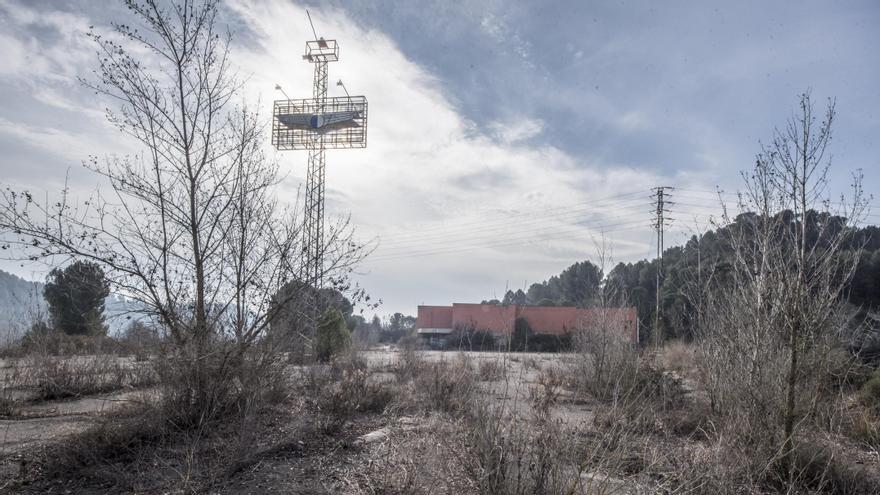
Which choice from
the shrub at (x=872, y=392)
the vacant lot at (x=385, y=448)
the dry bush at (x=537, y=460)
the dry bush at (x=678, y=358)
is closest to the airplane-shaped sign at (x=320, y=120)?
the vacant lot at (x=385, y=448)

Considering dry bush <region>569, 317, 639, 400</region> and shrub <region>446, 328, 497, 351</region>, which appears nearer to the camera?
shrub <region>446, 328, 497, 351</region>

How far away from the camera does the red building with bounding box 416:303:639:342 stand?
11.4 m

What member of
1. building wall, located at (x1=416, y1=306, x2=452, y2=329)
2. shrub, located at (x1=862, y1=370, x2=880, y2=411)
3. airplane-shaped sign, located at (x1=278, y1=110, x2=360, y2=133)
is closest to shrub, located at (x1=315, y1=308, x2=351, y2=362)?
airplane-shaped sign, located at (x1=278, y1=110, x2=360, y2=133)

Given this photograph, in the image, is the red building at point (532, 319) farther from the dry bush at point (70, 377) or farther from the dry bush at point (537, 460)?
the dry bush at point (70, 377)

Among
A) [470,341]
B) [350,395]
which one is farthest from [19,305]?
[470,341]

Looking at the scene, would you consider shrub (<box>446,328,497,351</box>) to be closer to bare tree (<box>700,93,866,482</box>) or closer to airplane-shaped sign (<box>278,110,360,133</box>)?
bare tree (<box>700,93,866,482</box>)

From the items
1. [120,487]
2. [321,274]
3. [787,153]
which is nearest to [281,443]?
[120,487]

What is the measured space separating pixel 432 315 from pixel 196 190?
34.5 m

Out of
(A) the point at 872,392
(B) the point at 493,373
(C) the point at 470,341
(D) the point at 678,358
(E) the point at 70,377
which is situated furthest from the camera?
(D) the point at 678,358

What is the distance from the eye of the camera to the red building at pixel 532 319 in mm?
11352

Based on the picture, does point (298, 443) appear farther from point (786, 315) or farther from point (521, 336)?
point (521, 336)

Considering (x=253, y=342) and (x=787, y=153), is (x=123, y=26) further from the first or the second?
(x=787, y=153)

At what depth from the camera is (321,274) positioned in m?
7.23

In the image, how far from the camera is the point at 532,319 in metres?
34.0
